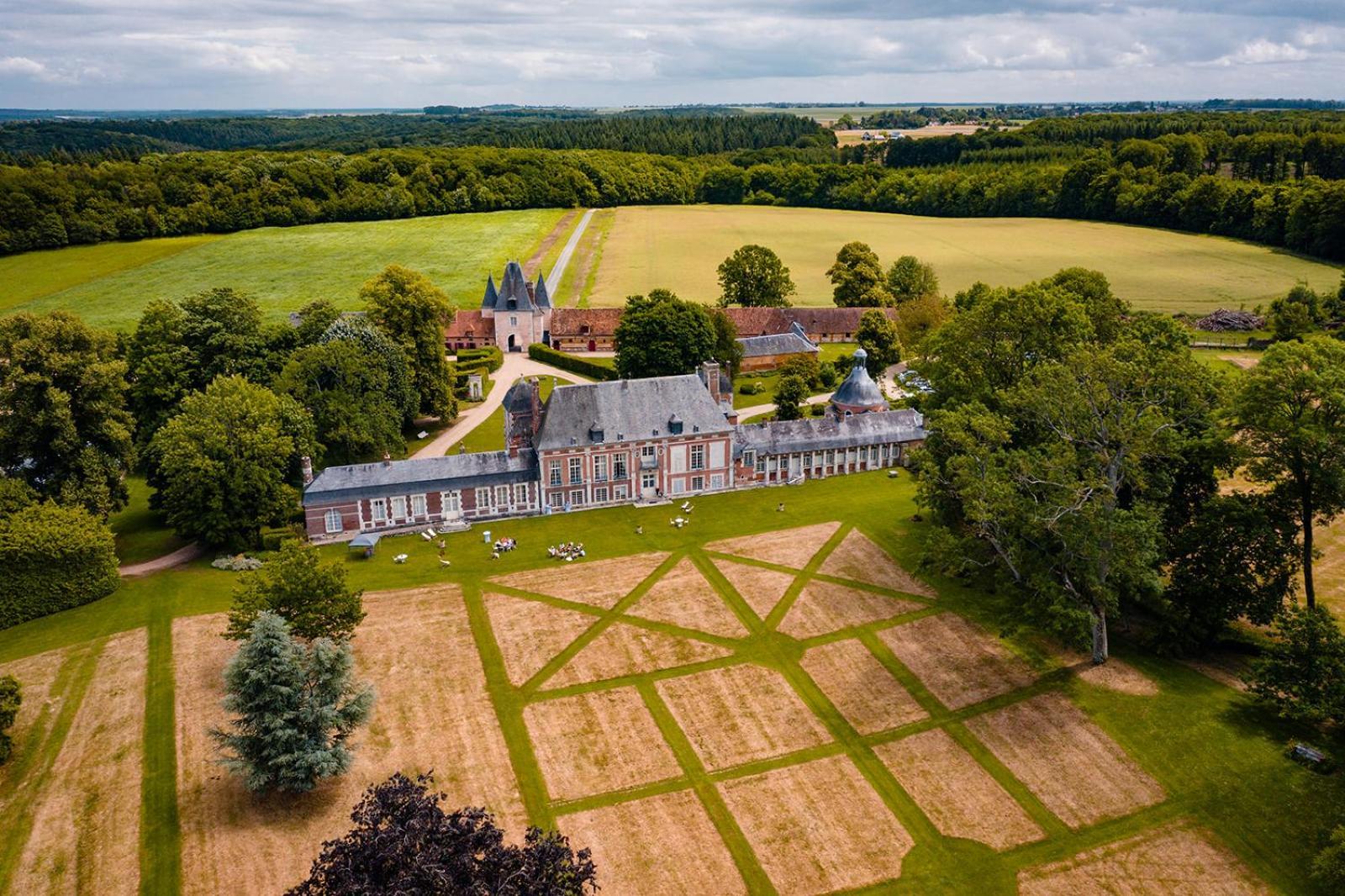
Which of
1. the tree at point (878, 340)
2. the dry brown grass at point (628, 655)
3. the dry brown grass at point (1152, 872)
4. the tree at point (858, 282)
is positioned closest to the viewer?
the dry brown grass at point (1152, 872)

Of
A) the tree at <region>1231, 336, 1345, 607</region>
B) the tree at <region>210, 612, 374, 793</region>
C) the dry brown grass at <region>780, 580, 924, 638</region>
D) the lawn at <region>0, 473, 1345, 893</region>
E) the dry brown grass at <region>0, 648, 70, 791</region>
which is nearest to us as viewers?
the lawn at <region>0, 473, 1345, 893</region>

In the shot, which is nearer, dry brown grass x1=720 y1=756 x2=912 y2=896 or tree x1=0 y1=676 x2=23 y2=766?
A: dry brown grass x1=720 y1=756 x2=912 y2=896

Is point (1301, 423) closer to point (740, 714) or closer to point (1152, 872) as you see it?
point (1152, 872)

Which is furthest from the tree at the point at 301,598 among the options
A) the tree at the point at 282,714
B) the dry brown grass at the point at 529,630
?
the dry brown grass at the point at 529,630

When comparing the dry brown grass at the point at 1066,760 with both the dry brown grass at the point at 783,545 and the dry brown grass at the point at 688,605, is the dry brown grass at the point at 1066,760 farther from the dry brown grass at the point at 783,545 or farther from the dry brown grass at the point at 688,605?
the dry brown grass at the point at 783,545

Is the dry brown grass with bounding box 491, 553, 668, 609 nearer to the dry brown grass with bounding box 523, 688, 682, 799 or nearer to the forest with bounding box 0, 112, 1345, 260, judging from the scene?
the dry brown grass with bounding box 523, 688, 682, 799

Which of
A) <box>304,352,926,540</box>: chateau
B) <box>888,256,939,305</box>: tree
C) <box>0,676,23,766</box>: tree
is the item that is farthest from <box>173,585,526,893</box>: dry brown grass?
<box>888,256,939,305</box>: tree
